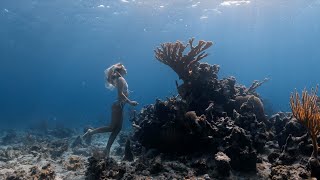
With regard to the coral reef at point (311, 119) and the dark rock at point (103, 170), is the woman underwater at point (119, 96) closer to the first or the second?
the dark rock at point (103, 170)

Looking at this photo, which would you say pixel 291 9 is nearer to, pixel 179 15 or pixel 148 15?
pixel 179 15

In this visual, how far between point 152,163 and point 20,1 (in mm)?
35354

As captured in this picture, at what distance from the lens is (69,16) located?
4416cm

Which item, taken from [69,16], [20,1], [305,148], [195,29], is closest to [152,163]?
[305,148]

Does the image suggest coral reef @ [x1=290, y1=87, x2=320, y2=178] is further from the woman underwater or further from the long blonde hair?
the long blonde hair

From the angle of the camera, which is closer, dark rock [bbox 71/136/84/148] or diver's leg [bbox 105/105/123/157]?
diver's leg [bbox 105/105/123/157]

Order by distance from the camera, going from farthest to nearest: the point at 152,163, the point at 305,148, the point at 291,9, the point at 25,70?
the point at 25,70, the point at 291,9, the point at 152,163, the point at 305,148

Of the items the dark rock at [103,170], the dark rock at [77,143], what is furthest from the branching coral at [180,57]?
the dark rock at [77,143]

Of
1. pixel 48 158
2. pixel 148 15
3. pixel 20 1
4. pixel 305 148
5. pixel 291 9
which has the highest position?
pixel 291 9

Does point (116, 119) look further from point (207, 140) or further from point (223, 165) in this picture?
point (223, 165)

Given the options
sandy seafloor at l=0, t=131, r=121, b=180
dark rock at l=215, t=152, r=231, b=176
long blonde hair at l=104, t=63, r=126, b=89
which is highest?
long blonde hair at l=104, t=63, r=126, b=89

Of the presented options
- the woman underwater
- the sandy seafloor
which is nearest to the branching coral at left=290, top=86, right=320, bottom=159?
the woman underwater

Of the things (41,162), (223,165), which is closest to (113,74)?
(41,162)

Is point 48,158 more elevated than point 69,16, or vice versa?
point 69,16
